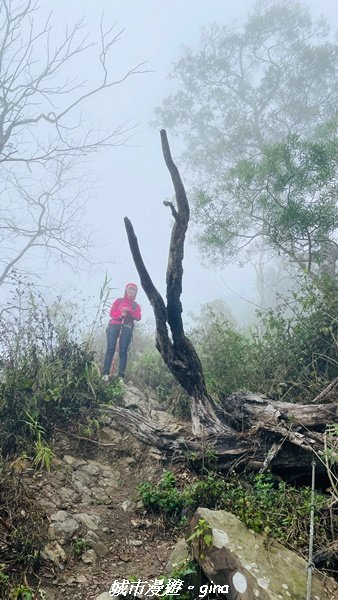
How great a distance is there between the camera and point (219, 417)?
5.52 meters

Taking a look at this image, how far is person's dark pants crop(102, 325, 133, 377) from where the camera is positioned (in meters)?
8.30

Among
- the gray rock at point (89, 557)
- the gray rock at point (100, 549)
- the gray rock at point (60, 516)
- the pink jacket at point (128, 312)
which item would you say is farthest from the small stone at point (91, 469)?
the pink jacket at point (128, 312)

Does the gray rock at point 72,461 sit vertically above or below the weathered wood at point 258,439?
below

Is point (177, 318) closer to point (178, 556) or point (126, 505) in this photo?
point (126, 505)

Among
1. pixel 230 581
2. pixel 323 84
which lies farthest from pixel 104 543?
pixel 323 84

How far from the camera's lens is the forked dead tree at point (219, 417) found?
15.4ft

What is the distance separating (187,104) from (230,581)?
75.4ft

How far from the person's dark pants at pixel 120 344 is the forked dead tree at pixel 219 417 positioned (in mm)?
2344

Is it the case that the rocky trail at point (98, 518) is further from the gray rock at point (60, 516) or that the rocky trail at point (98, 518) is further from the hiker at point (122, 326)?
the hiker at point (122, 326)

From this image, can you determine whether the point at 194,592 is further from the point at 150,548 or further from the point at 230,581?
the point at 150,548

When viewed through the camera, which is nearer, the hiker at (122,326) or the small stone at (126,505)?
the small stone at (126,505)

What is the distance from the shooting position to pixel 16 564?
11.4 ft

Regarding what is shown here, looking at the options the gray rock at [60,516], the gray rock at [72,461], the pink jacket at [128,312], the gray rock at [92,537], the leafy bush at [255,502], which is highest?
the pink jacket at [128,312]

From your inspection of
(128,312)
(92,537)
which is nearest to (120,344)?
Answer: (128,312)
